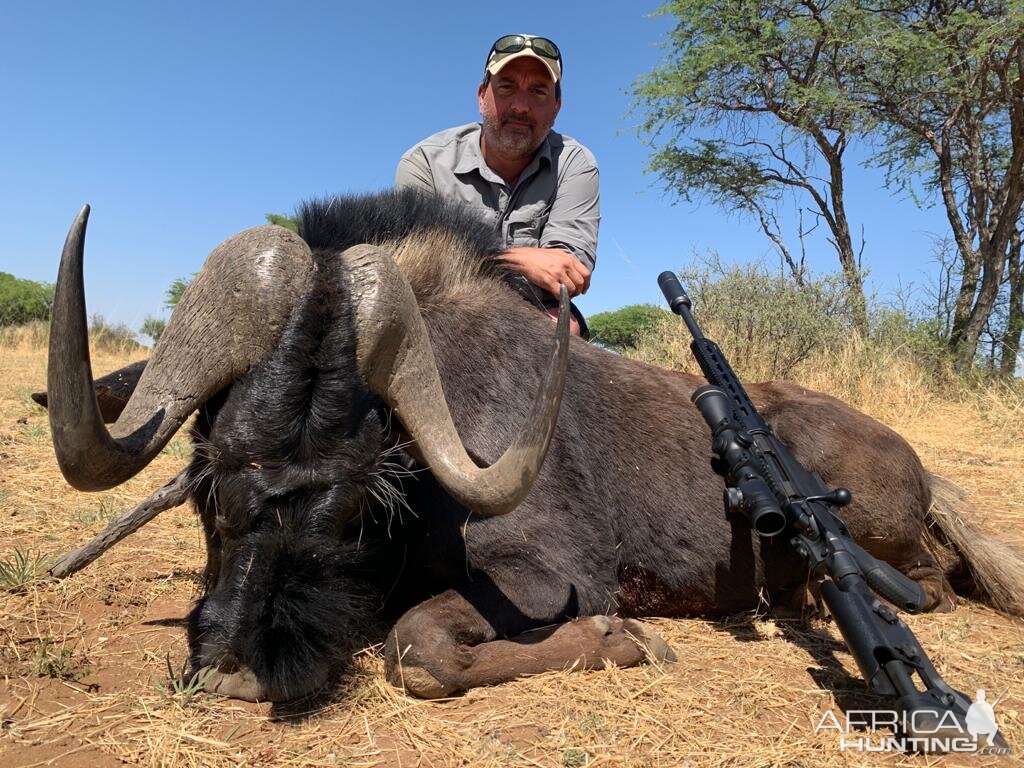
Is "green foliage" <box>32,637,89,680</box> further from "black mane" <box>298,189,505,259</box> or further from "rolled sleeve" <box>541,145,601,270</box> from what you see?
"rolled sleeve" <box>541,145,601,270</box>

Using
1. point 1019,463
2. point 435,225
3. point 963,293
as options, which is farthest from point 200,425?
point 963,293

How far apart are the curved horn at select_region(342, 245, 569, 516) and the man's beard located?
2.72 m

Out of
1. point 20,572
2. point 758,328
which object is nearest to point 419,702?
point 20,572

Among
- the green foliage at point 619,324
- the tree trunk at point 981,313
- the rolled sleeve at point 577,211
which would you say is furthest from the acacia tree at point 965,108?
the green foliage at point 619,324

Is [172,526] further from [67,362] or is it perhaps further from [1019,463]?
[1019,463]

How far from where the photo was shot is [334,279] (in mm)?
2666

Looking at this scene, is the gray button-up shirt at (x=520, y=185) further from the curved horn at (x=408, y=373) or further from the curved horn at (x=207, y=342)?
the curved horn at (x=207, y=342)

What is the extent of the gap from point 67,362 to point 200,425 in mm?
711

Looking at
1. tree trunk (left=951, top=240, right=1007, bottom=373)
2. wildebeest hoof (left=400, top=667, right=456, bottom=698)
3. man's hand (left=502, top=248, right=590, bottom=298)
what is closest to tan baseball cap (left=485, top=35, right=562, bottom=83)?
man's hand (left=502, top=248, right=590, bottom=298)

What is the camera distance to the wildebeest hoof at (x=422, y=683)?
8.29ft

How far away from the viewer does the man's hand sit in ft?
13.2

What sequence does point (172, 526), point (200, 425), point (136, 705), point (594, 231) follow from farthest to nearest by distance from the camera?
point (594, 231), point (172, 526), point (200, 425), point (136, 705)

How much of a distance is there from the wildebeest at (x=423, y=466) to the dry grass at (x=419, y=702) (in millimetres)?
146

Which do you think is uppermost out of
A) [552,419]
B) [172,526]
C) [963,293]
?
[963,293]
